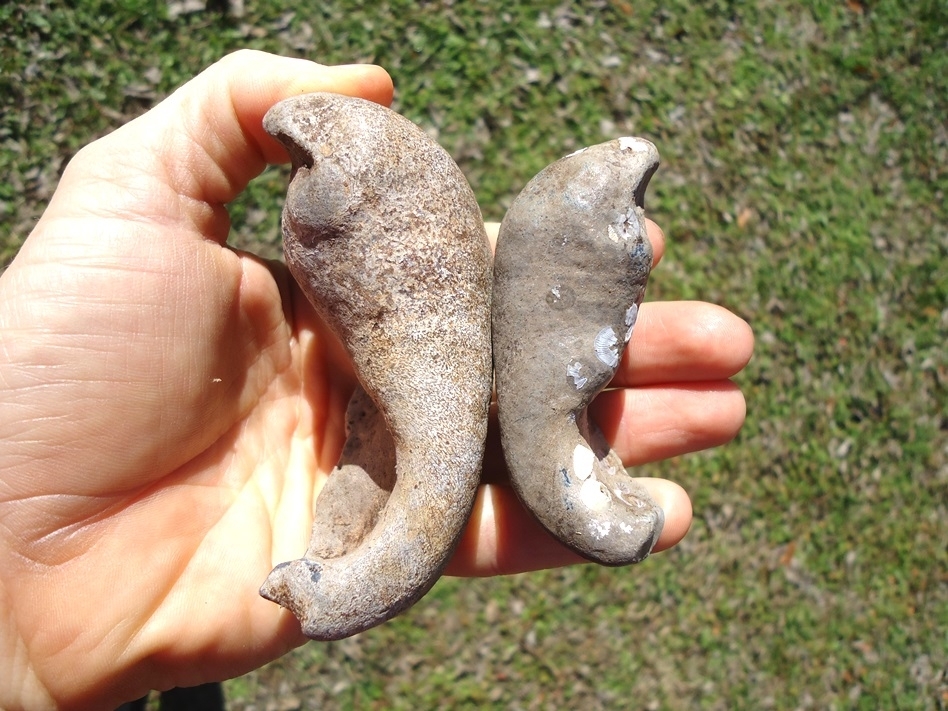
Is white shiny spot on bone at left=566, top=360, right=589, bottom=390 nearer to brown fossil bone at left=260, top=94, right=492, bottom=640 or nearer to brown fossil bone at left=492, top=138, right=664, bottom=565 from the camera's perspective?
brown fossil bone at left=492, top=138, right=664, bottom=565

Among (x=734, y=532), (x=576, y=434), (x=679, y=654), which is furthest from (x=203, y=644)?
(x=734, y=532)

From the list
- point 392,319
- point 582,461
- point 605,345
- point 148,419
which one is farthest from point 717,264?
point 148,419

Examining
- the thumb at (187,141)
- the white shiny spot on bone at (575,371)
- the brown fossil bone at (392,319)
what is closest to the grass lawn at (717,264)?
the thumb at (187,141)

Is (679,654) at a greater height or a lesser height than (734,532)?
lesser

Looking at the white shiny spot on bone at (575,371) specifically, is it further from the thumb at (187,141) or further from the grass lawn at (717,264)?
the grass lawn at (717,264)

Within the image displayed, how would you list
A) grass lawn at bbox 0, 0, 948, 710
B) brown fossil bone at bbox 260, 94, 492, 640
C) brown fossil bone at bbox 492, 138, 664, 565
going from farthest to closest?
grass lawn at bbox 0, 0, 948, 710 → brown fossil bone at bbox 492, 138, 664, 565 → brown fossil bone at bbox 260, 94, 492, 640

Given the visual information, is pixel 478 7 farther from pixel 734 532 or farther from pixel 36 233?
pixel 734 532

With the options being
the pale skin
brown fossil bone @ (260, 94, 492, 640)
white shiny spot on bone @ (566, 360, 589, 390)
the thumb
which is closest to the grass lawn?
the pale skin

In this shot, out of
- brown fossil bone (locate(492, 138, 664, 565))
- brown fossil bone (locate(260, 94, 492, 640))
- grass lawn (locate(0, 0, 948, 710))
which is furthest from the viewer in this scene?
grass lawn (locate(0, 0, 948, 710))

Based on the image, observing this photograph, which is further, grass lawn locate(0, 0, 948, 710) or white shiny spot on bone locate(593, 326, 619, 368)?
grass lawn locate(0, 0, 948, 710)
